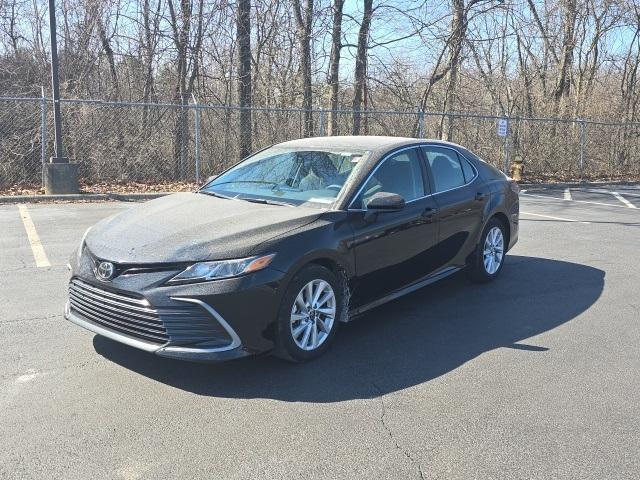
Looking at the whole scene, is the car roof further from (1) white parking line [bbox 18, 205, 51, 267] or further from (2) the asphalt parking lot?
(1) white parking line [bbox 18, 205, 51, 267]

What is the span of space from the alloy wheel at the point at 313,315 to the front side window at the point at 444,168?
6.08ft

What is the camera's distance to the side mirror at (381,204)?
4492 mm

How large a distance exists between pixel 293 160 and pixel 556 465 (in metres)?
3.24

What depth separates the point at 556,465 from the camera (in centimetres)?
305

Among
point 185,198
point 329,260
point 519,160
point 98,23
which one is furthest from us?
point 519,160

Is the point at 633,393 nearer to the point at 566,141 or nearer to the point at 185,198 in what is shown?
the point at 185,198

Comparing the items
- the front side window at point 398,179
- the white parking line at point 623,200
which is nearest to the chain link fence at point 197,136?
the white parking line at point 623,200

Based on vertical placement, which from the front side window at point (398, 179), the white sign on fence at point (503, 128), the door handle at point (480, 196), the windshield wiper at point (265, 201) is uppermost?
the white sign on fence at point (503, 128)

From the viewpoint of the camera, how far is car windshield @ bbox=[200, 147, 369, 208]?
476cm

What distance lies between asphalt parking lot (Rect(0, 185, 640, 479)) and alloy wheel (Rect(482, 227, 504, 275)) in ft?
1.97

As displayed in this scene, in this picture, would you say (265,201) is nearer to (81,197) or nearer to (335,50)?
(81,197)

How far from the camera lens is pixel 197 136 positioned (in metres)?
14.2

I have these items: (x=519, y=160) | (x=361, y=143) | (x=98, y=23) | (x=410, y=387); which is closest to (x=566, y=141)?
(x=519, y=160)

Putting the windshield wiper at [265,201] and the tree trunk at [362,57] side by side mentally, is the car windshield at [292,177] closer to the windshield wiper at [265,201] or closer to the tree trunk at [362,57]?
the windshield wiper at [265,201]
